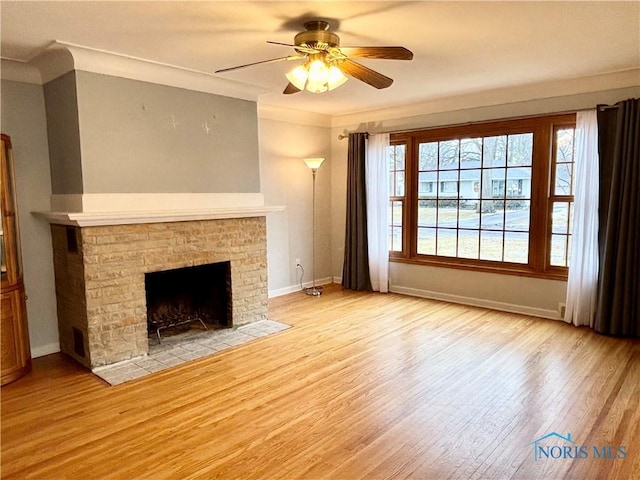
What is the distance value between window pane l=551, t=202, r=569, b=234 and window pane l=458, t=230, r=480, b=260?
0.89m

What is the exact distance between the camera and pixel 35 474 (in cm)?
228

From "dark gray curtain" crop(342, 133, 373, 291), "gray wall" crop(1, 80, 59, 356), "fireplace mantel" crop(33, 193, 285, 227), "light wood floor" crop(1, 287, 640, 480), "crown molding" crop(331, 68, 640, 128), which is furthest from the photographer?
"dark gray curtain" crop(342, 133, 373, 291)

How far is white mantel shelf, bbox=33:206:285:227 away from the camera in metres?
3.39

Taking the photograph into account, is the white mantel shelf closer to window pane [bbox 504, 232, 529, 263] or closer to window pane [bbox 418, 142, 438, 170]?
window pane [bbox 418, 142, 438, 170]

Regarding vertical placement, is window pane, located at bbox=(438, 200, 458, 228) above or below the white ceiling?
below

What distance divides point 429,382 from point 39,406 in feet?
9.14

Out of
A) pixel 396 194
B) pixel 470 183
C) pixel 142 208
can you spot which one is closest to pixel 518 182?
pixel 470 183

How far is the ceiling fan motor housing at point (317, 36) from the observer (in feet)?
9.14

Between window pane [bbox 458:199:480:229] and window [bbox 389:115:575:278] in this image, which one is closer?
window [bbox 389:115:575:278]

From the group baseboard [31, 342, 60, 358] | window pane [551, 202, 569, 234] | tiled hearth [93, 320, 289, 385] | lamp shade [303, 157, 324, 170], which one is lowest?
tiled hearth [93, 320, 289, 385]

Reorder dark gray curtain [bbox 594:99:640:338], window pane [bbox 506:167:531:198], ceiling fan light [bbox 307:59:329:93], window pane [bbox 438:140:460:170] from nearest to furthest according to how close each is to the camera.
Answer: ceiling fan light [bbox 307:59:329:93] < dark gray curtain [bbox 594:99:640:338] < window pane [bbox 506:167:531:198] < window pane [bbox 438:140:460:170]

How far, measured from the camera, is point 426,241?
588 cm

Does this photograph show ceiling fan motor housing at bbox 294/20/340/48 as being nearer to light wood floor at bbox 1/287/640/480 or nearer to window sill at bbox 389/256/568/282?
light wood floor at bbox 1/287/640/480

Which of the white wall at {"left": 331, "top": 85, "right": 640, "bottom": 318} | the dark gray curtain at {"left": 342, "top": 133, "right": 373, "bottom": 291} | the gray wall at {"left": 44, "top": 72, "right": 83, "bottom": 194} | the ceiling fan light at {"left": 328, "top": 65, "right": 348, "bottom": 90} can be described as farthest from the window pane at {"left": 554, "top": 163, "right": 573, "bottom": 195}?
the gray wall at {"left": 44, "top": 72, "right": 83, "bottom": 194}
